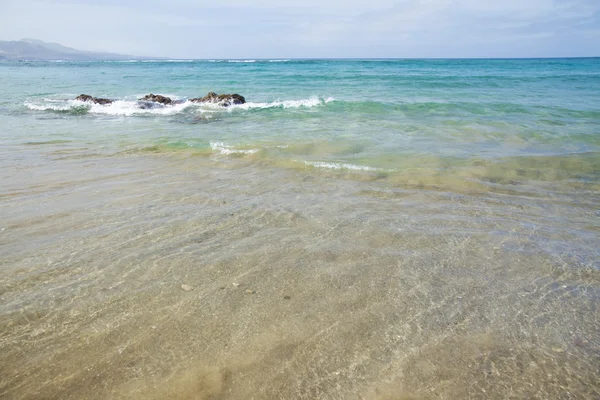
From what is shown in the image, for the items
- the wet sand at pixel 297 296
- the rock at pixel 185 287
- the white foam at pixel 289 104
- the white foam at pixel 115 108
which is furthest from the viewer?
the white foam at pixel 289 104

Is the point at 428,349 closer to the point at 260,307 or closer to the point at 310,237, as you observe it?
the point at 260,307

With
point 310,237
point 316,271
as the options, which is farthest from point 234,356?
point 310,237

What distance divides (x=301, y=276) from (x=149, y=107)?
14.9 m

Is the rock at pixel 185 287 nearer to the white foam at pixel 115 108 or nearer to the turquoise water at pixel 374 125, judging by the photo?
the turquoise water at pixel 374 125

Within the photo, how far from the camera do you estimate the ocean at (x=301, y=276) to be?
7.39ft

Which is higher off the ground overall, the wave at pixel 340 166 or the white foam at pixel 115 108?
the white foam at pixel 115 108

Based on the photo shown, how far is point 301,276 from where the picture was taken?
329 centimetres

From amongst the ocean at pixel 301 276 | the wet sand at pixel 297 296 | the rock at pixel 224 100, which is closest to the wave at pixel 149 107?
the rock at pixel 224 100

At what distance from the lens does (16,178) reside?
19.6ft

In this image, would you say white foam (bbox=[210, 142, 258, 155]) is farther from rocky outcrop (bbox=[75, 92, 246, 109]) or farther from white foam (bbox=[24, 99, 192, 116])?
rocky outcrop (bbox=[75, 92, 246, 109])

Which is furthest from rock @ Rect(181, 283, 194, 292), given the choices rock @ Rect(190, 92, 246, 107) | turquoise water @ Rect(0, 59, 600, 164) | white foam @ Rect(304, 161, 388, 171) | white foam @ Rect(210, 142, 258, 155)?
rock @ Rect(190, 92, 246, 107)

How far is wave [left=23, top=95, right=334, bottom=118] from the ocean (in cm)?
811

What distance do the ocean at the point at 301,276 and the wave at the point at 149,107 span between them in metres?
8.11

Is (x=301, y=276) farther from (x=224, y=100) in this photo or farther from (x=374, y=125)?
(x=224, y=100)
